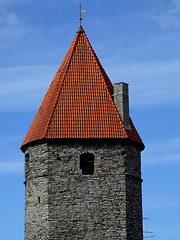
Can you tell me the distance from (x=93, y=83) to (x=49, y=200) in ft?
19.2

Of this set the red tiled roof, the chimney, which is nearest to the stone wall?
the red tiled roof

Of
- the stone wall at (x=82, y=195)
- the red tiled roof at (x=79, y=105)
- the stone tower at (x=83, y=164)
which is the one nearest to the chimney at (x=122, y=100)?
the stone tower at (x=83, y=164)

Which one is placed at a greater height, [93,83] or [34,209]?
[93,83]

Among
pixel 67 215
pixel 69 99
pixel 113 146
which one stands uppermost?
pixel 69 99

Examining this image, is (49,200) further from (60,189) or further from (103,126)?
(103,126)

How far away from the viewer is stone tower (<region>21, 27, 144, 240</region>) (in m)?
33.8

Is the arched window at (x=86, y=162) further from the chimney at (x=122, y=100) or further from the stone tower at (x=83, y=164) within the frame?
the chimney at (x=122, y=100)

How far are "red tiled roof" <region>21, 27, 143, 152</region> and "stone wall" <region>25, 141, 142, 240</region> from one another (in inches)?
24.9

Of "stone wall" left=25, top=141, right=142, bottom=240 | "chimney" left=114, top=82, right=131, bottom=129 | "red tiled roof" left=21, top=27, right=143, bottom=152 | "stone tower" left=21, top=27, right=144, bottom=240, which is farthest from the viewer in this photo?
"chimney" left=114, top=82, right=131, bottom=129

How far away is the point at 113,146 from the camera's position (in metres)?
34.8

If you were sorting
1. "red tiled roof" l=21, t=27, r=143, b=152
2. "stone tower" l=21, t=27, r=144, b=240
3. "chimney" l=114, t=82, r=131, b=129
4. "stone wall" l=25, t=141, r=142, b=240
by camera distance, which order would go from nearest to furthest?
"stone wall" l=25, t=141, r=142, b=240 < "stone tower" l=21, t=27, r=144, b=240 < "red tiled roof" l=21, t=27, r=143, b=152 < "chimney" l=114, t=82, r=131, b=129

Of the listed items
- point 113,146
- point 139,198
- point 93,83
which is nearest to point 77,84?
point 93,83

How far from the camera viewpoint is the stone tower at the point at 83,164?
3375 cm

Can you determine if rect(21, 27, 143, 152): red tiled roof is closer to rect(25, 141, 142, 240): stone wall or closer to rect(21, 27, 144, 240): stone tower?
rect(21, 27, 144, 240): stone tower
